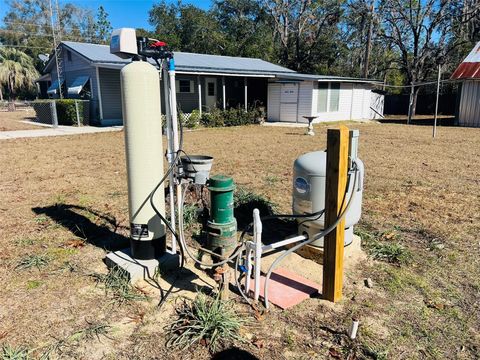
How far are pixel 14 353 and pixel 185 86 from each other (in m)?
18.2

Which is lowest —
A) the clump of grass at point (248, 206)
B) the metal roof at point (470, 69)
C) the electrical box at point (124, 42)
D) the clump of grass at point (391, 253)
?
the clump of grass at point (391, 253)

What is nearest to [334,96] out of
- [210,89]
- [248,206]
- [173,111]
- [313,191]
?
[210,89]

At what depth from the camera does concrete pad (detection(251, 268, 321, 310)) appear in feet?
9.37

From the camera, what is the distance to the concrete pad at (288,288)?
2.86 metres

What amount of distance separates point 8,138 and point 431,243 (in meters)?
12.7

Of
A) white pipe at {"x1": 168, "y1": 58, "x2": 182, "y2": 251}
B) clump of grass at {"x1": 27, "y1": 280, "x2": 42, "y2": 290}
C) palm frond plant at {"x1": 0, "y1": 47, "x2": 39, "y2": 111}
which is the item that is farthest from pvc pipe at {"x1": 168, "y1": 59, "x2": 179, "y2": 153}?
palm frond plant at {"x1": 0, "y1": 47, "x2": 39, "y2": 111}

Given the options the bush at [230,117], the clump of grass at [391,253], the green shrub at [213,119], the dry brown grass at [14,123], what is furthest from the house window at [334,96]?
the clump of grass at [391,253]

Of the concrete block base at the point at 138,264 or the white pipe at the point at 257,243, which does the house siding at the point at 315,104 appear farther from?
the white pipe at the point at 257,243

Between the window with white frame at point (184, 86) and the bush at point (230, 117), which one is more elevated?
the window with white frame at point (184, 86)

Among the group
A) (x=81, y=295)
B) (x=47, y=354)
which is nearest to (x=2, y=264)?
(x=81, y=295)

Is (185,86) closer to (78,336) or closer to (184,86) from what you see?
(184,86)

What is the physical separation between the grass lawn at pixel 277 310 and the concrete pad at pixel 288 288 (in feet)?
0.28

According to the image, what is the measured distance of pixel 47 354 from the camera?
2.24 meters

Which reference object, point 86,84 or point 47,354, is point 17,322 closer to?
point 47,354
